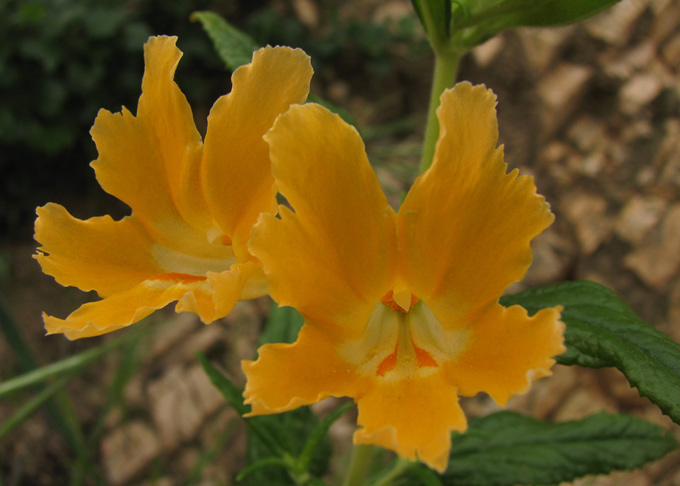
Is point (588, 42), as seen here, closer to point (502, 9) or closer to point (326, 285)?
point (502, 9)

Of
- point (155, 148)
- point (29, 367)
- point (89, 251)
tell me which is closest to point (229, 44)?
point (155, 148)

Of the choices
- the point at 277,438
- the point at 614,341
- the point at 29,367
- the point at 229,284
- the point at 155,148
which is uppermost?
the point at 155,148

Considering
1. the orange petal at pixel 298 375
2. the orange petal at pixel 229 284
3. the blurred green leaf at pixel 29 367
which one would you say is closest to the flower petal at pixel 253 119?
the orange petal at pixel 229 284

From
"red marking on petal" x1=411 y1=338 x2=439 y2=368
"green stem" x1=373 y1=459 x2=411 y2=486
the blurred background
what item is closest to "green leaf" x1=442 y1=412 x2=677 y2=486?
"green stem" x1=373 y1=459 x2=411 y2=486

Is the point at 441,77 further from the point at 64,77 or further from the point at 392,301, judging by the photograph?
the point at 64,77

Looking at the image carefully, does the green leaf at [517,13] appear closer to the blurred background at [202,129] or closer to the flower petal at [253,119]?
the flower petal at [253,119]
